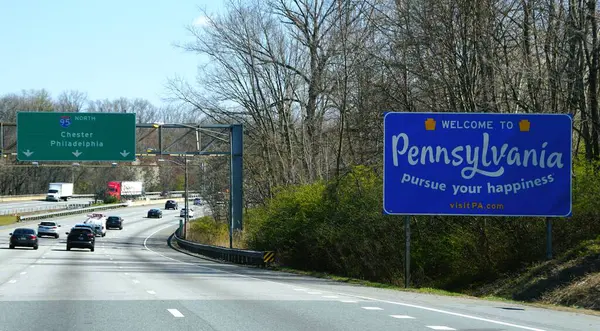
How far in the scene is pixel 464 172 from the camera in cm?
2523

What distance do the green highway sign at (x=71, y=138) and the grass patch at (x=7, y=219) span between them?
47024 mm

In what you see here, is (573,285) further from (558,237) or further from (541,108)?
(541,108)

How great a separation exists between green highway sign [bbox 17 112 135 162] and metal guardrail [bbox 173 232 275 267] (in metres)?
7.15

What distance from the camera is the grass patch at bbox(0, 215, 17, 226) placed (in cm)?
8838

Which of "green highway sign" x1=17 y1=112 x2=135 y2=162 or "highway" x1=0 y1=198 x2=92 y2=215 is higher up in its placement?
"green highway sign" x1=17 y1=112 x2=135 y2=162

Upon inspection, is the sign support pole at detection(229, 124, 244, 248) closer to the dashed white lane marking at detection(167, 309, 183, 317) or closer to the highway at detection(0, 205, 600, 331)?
the highway at detection(0, 205, 600, 331)

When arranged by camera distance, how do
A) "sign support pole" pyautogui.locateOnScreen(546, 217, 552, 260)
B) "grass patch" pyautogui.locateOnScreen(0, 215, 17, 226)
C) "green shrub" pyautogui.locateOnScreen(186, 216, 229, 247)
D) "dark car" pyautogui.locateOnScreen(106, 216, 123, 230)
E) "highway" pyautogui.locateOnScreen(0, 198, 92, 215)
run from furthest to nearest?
"highway" pyautogui.locateOnScreen(0, 198, 92, 215) < "dark car" pyautogui.locateOnScreen(106, 216, 123, 230) < "grass patch" pyautogui.locateOnScreen(0, 215, 17, 226) < "green shrub" pyautogui.locateOnScreen(186, 216, 229, 247) < "sign support pole" pyautogui.locateOnScreen(546, 217, 552, 260)

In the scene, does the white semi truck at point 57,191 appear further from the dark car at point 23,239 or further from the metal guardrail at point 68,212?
the dark car at point 23,239

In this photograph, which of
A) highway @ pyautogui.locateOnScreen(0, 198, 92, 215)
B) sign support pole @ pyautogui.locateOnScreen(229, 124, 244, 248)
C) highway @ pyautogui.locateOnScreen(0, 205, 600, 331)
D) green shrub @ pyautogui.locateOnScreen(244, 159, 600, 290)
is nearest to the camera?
highway @ pyautogui.locateOnScreen(0, 205, 600, 331)

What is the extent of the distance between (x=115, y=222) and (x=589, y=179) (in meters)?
72.7

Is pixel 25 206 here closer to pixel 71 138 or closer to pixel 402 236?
pixel 71 138

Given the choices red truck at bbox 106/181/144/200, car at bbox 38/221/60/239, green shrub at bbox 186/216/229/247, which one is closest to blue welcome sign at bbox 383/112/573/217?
green shrub at bbox 186/216/229/247

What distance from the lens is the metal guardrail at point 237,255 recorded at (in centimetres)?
3856

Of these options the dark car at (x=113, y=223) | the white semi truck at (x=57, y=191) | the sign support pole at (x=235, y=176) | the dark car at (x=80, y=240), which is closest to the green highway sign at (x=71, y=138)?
the sign support pole at (x=235, y=176)
